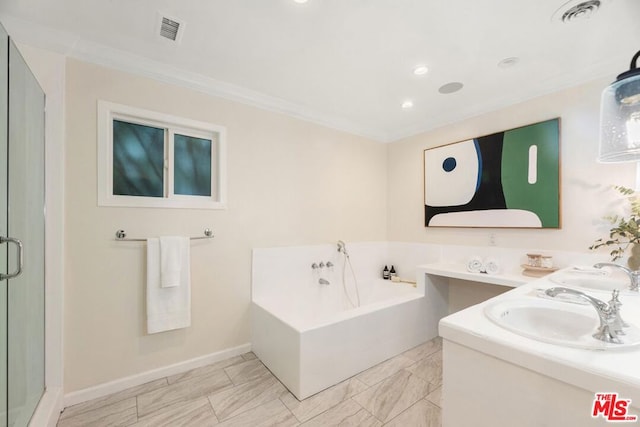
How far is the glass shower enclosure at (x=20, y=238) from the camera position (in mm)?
1221

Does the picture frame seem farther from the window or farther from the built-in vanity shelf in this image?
the window

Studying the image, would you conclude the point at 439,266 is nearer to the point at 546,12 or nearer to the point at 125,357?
the point at 546,12

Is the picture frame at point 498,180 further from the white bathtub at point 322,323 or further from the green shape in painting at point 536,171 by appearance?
the white bathtub at point 322,323

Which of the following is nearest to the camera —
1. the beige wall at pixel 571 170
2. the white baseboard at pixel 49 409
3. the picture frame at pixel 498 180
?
the white baseboard at pixel 49 409

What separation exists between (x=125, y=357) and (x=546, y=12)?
3.62 meters

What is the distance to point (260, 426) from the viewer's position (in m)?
1.61

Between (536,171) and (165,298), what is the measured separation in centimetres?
338

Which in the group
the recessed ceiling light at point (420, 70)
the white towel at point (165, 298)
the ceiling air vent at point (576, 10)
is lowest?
the white towel at point (165, 298)

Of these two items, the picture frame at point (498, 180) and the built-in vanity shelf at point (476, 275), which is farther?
the picture frame at point (498, 180)

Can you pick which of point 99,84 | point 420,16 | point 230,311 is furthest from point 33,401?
point 420,16

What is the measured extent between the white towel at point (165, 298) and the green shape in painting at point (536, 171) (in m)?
3.03

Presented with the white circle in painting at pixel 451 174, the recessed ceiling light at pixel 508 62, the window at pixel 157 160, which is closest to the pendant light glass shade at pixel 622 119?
the recessed ceiling light at pixel 508 62

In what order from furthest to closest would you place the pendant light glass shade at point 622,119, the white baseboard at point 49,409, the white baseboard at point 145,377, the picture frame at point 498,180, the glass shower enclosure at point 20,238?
the picture frame at point 498,180, the white baseboard at point 145,377, the white baseboard at point 49,409, the glass shower enclosure at point 20,238, the pendant light glass shade at point 622,119

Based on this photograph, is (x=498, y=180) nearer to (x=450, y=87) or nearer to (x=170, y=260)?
(x=450, y=87)
